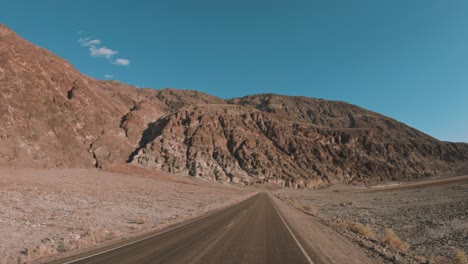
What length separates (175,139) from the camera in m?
107

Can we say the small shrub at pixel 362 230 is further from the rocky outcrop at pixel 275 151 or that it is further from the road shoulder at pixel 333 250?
the rocky outcrop at pixel 275 151

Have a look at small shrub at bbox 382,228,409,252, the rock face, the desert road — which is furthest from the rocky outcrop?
small shrub at bbox 382,228,409,252

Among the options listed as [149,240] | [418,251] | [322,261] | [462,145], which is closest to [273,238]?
[322,261]

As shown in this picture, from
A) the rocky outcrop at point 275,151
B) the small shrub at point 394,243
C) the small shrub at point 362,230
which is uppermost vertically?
the rocky outcrop at point 275,151

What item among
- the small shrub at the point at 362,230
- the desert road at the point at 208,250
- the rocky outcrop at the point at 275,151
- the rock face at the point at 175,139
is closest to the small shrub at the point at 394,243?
the small shrub at the point at 362,230

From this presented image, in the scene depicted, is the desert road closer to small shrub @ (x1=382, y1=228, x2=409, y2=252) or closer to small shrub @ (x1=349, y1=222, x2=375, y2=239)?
small shrub @ (x1=382, y1=228, x2=409, y2=252)

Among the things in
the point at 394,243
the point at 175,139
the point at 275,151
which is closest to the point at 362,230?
the point at 394,243

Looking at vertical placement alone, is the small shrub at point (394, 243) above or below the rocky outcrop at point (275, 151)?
below

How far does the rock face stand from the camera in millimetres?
68000

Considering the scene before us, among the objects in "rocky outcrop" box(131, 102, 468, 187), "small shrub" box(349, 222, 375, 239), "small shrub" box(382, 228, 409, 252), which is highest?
"rocky outcrop" box(131, 102, 468, 187)

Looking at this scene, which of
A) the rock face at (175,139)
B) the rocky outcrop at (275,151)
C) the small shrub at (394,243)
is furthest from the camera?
the rocky outcrop at (275,151)

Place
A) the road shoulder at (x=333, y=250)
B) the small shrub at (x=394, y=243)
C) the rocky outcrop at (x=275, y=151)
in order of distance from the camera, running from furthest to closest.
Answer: the rocky outcrop at (x=275, y=151) < the small shrub at (x=394, y=243) < the road shoulder at (x=333, y=250)

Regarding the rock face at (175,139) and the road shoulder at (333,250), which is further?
the rock face at (175,139)

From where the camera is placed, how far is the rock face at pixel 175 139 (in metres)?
68.0
